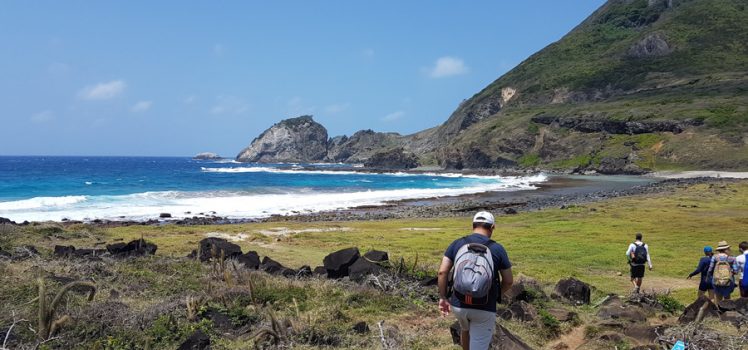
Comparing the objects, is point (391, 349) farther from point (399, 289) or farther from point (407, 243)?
point (407, 243)

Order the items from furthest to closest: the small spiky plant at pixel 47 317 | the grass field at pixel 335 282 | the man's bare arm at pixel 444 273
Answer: the grass field at pixel 335 282 → the small spiky plant at pixel 47 317 → the man's bare arm at pixel 444 273

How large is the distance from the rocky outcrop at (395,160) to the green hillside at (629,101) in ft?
28.6

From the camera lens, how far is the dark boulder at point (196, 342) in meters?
6.95

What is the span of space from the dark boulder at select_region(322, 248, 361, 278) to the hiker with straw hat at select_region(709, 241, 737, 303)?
820cm

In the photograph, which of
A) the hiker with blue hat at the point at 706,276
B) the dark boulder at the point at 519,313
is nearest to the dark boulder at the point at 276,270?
the dark boulder at the point at 519,313

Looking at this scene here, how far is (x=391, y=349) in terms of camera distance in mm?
7375

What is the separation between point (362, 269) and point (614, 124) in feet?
365

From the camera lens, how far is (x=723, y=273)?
36.9 feet

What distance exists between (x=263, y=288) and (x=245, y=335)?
7.13ft

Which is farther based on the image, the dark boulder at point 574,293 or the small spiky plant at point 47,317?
the dark boulder at point 574,293

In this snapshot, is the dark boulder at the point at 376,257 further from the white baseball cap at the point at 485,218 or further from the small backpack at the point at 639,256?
the white baseball cap at the point at 485,218

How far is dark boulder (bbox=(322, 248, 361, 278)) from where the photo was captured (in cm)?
1290

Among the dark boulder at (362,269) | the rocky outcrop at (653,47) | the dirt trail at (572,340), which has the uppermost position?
the rocky outcrop at (653,47)

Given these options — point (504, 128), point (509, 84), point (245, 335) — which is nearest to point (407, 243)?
point (245, 335)
